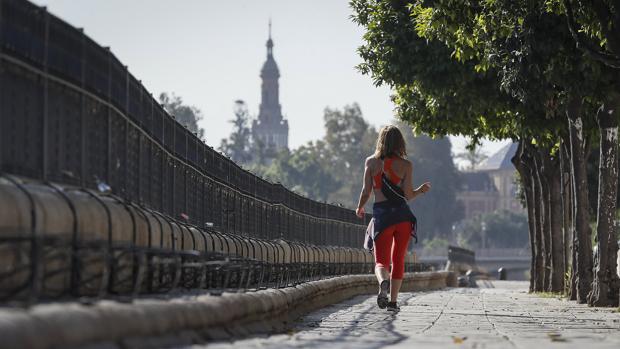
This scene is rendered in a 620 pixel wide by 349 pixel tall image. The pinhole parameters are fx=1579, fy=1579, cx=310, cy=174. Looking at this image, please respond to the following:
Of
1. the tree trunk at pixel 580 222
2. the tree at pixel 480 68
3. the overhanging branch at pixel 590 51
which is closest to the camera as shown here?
the overhanging branch at pixel 590 51

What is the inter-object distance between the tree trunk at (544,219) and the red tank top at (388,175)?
21739 mm

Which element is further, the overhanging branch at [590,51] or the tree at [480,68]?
the tree at [480,68]

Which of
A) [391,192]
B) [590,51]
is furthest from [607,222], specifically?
[391,192]

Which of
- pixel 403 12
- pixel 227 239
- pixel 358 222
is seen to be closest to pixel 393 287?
pixel 227 239

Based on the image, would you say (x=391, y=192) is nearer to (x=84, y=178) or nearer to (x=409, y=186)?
(x=409, y=186)

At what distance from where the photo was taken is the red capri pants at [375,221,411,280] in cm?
1822

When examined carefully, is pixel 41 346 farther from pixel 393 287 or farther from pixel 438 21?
pixel 438 21

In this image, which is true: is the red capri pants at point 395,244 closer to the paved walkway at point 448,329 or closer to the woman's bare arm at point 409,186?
the woman's bare arm at point 409,186

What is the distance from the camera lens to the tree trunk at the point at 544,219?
40.1m

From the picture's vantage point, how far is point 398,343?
1288 centimetres

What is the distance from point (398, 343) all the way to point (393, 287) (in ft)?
19.2

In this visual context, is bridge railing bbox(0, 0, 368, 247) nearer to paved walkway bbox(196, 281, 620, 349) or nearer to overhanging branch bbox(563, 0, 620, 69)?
paved walkway bbox(196, 281, 620, 349)

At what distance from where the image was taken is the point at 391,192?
18.1 metres

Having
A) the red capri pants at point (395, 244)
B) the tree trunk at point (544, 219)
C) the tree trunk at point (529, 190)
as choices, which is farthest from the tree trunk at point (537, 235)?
the red capri pants at point (395, 244)
